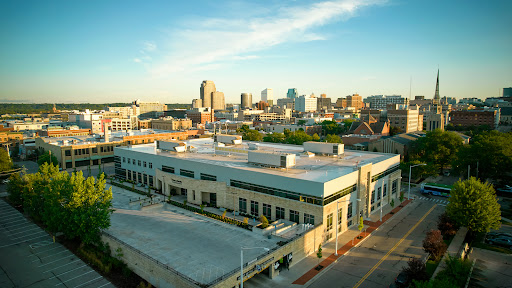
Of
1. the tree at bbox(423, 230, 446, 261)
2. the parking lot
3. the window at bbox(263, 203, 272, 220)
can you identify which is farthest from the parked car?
the parking lot

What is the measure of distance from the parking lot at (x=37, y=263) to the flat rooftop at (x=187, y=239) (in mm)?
4713

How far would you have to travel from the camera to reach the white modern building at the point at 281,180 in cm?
3647

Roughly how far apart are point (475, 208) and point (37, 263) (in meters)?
47.0

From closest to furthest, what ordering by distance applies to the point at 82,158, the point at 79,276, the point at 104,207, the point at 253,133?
the point at 79,276
the point at 104,207
the point at 82,158
the point at 253,133

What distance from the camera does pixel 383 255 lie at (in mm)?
32531

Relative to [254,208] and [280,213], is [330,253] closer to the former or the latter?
[280,213]

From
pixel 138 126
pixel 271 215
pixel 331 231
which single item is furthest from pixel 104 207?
pixel 138 126

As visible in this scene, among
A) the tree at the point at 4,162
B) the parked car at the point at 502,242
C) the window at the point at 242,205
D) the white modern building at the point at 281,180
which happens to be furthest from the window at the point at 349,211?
the tree at the point at 4,162

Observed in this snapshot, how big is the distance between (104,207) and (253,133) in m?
79.8

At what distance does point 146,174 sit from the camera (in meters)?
57.3

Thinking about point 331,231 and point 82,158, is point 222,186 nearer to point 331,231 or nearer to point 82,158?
point 331,231

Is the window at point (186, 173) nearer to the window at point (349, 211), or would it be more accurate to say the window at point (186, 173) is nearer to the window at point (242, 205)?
the window at point (242, 205)

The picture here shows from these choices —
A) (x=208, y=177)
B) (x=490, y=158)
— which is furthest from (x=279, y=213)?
(x=490, y=158)

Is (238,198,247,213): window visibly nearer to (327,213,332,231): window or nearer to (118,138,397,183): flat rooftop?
(118,138,397,183): flat rooftop
